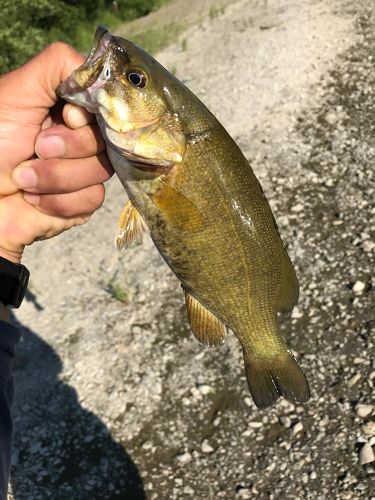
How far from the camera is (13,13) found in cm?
1741

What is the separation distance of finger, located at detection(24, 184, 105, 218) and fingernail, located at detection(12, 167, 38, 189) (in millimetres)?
190

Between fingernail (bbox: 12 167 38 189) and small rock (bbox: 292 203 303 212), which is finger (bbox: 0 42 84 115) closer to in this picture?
fingernail (bbox: 12 167 38 189)

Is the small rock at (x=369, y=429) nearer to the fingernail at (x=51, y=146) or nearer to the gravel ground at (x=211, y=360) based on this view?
the gravel ground at (x=211, y=360)

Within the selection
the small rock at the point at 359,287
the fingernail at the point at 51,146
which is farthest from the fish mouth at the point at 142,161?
the small rock at the point at 359,287

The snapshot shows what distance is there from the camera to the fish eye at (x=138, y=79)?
239 cm

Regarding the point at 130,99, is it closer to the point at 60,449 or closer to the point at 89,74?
the point at 89,74

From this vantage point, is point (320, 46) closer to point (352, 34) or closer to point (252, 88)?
point (352, 34)

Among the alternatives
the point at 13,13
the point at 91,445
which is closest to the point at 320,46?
the point at 91,445

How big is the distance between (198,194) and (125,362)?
380 centimetres

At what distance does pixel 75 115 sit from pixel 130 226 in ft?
1.91

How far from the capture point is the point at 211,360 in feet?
18.1

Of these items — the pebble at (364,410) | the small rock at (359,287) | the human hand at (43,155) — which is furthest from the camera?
the small rock at (359,287)

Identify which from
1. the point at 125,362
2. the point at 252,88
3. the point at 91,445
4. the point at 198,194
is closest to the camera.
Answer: the point at 198,194

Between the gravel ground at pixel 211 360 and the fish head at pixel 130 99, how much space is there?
10.6 ft
